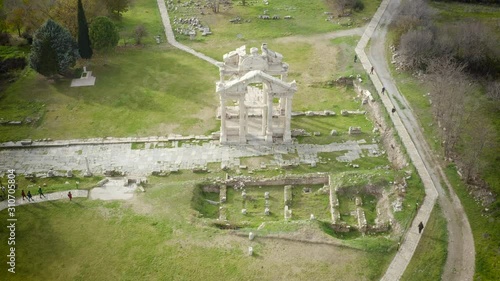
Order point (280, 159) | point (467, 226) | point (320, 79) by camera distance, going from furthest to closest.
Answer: point (320, 79), point (280, 159), point (467, 226)

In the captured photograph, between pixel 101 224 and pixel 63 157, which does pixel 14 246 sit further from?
A: pixel 63 157

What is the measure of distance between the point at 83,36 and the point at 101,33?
236cm

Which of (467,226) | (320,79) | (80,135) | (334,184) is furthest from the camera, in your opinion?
(320,79)

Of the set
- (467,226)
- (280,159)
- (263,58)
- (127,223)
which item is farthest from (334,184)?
(127,223)

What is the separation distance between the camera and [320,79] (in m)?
66.2

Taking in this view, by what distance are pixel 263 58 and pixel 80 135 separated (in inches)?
841

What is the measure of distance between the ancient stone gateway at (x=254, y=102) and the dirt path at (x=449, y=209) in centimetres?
1352

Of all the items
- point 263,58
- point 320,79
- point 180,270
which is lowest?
point 180,270

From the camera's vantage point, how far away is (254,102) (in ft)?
192

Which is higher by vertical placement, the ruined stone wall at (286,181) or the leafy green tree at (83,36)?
the leafy green tree at (83,36)

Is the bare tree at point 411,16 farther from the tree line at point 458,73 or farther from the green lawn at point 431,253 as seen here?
the green lawn at point 431,253

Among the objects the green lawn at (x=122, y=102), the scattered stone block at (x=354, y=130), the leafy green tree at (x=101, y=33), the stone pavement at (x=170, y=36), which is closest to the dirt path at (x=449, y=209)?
the scattered stone block at (x=354, y=130)

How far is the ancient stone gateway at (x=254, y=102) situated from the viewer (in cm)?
5103

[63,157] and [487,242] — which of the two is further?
[63,157]
